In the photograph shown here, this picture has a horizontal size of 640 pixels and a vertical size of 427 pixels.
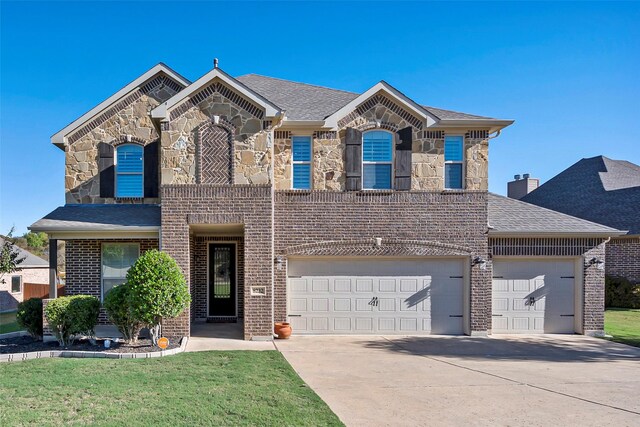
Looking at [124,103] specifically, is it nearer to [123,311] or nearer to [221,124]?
[221,124]

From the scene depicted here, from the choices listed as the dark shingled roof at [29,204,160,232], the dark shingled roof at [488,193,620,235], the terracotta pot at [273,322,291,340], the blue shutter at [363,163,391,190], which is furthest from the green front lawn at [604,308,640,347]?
the dark shingled roof at [29,204,160,232]

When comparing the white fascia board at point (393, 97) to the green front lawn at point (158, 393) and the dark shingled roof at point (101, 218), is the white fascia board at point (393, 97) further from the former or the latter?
the green front lawn at point (158, 393)

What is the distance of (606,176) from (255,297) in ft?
78.5

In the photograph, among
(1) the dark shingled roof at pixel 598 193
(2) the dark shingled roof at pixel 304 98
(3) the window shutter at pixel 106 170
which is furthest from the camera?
(1) the dark shingled roof at pixel 598 193

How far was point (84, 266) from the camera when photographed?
12.0 meters

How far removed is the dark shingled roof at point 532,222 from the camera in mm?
11844

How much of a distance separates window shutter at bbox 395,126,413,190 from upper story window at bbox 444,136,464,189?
1.17m

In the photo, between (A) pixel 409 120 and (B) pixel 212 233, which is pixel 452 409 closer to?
(A) pixel 409 120

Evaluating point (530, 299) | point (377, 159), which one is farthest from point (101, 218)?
point (530, 299)

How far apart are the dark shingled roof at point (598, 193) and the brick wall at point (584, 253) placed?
31.4 feet

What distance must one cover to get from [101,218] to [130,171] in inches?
78.2

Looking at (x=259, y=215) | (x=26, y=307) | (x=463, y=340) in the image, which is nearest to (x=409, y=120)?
(x=259, y=215)

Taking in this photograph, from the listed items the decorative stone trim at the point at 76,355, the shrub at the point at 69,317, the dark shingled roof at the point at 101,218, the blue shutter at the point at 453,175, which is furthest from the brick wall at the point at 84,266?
the blue shutter at the point at 453,175

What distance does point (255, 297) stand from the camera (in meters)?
10.9
